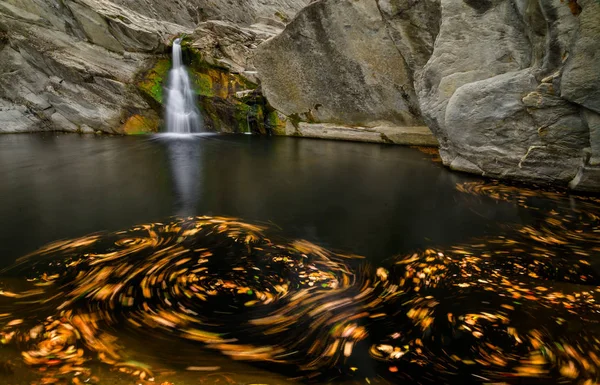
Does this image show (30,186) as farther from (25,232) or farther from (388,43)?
(388,43)

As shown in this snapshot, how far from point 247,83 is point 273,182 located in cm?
1311

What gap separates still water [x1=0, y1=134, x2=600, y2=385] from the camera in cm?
234

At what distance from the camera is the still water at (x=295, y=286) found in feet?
7.69

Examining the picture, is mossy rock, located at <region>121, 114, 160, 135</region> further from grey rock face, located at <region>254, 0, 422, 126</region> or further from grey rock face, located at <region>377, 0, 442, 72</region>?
grey rock face, located at <region>377, 0, 442, 72</region>

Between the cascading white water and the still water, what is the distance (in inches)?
509

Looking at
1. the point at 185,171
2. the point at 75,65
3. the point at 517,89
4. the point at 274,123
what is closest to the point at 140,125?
the point at 75,65

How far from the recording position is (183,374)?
2.21 m

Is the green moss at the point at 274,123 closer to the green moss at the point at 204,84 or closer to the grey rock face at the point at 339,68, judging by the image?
the grey rock face at the point at 339,68

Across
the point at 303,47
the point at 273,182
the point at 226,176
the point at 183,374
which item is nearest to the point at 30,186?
the point at 226,176

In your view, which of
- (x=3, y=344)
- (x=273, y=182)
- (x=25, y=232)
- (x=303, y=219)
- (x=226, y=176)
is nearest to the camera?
(x=3, y=344)

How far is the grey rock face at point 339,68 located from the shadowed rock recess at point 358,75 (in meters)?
0.05

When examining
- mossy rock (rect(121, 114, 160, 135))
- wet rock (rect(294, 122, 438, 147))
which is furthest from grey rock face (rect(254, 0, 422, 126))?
mossy rock (rect(121, 114, 160, 135))

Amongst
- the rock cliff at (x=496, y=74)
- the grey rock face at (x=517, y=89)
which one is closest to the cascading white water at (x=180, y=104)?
the rock cliff at (x=496, y=74)

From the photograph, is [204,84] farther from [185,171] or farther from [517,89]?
[517,89]
